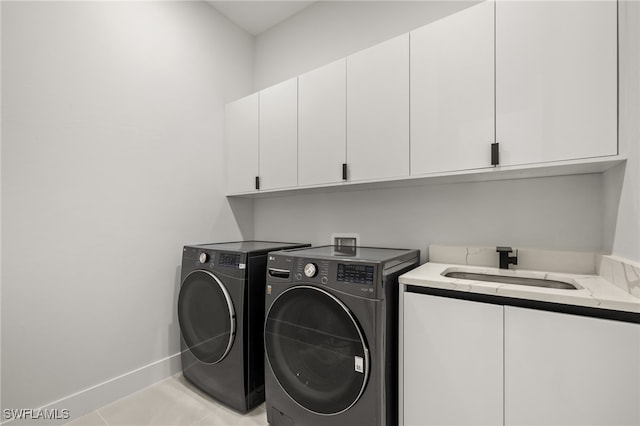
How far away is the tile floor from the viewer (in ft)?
5.42

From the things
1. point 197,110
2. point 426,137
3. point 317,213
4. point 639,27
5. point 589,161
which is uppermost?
point 197,110

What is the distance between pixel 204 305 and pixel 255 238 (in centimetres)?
98

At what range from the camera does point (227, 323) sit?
5.76 feet

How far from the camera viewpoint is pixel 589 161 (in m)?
1.17

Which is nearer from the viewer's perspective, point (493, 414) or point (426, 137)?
point (493, 414)

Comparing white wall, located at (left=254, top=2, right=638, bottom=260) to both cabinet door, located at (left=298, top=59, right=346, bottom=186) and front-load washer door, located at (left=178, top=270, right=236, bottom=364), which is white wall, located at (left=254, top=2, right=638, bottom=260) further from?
front-load washer door, located at (left=178, top=270, right=236, bottom=364)

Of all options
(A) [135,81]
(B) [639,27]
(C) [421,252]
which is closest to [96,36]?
(A) [135,81]

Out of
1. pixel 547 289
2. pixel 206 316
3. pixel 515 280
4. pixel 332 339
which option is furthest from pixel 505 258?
pixel 206 316

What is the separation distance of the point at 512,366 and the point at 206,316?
1.66 m

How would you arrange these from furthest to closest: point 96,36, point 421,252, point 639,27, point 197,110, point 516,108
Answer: point 197,110, point 421,252, point 96,36, point 516,108, point 639,27

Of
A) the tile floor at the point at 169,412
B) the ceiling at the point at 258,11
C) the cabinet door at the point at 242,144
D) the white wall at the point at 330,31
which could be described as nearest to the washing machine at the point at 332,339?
the tile floor at the point at 169,412

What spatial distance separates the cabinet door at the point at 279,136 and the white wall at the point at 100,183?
503 mm

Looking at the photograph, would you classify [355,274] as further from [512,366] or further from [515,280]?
[515,280]

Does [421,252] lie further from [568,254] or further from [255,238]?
[255,238]
